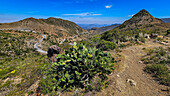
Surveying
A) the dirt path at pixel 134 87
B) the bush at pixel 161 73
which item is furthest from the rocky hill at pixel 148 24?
the dirt path at pixel 134 87

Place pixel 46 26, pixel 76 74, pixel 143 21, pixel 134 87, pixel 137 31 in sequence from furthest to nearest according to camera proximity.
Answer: pixel 46 26 → pixel 143 21 → pixel 137 31 → pixel 76 74 → pixel 134 87

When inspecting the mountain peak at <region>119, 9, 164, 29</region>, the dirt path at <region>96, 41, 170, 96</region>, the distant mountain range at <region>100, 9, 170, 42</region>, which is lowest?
the dirt path at <region>96, 41, 170, 96</region>

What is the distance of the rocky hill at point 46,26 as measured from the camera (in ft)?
169

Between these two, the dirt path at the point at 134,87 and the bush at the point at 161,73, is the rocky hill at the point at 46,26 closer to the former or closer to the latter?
the dirt path at the point at 134,87

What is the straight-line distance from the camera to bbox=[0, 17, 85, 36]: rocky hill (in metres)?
51.4

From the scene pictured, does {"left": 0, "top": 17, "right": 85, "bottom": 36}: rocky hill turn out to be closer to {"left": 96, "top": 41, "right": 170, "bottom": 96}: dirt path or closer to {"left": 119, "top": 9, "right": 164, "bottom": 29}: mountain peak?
{"left": 119, "top": 9, "right": 164, "bottom": 29}: mountain peak

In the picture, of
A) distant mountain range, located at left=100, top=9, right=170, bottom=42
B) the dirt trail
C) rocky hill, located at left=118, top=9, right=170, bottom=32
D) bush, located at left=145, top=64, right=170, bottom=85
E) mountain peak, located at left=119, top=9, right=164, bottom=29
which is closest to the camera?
the dirt trail

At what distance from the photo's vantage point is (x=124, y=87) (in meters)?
3.75

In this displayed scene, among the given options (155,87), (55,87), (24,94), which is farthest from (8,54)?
(155,87)

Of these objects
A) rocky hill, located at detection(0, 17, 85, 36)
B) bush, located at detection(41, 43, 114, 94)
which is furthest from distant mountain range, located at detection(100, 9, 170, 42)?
rocky hill, located at detection(0, 17, 85, 36)

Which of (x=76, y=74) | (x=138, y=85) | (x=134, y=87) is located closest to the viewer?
(x=134, y=87)

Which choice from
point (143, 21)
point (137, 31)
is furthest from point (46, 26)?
point (143, 21)

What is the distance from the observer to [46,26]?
2554 inches

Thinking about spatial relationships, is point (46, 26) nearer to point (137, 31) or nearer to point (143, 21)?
point (137, 31)
